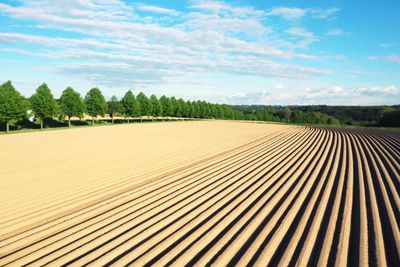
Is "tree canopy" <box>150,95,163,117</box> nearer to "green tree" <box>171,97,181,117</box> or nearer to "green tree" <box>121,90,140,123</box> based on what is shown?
"green tree" <box>121,90,140,123</box>

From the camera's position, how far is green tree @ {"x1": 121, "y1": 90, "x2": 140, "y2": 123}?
75.0m

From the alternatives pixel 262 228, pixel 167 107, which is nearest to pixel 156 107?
pixel 167 107

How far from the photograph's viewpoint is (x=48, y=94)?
176 feet

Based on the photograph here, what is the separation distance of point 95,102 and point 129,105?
1040 cm

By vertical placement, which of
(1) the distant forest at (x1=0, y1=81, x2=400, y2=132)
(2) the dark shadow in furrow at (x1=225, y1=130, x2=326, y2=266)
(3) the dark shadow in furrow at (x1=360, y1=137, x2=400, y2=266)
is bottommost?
(3) the dark shadow in furrow at (x1=360, y1=137, x2=400, y2=266)

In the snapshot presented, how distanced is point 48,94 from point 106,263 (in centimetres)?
5116

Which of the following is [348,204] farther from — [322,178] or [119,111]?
[119,111]

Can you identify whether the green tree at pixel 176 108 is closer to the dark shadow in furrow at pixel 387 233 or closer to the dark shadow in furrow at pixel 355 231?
the dark shadow in furrow at pixel 355 231

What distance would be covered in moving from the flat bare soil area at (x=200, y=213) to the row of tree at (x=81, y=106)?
2776cm

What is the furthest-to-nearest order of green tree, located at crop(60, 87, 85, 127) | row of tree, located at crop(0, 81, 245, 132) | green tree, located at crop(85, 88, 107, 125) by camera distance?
green tree, located at crop(85, 88, 107, 125), green tree, located at crop(60, 87, 85, 127), row of tree, located at crop(0, 81, 245, 132)

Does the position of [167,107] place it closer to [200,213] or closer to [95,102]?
[95,102]

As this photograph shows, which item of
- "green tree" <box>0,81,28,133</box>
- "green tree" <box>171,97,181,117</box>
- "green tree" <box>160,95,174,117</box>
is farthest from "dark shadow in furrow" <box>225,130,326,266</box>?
"green tree" <box>171,97,181,117</box>

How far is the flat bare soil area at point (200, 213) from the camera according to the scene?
8.11 m

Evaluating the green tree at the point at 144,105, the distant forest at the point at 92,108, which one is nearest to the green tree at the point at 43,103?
the distant forest at the point at 92,108
